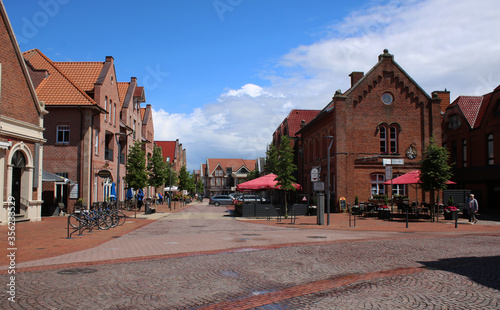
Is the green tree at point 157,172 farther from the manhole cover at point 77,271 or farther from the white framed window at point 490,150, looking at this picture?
the manhole cover at point 77,271

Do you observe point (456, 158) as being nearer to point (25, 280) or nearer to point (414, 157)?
point (414, 157)

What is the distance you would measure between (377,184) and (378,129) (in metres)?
4.61

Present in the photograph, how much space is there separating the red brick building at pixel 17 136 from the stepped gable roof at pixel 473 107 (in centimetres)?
3527

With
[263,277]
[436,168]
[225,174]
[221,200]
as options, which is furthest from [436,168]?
[225,174]

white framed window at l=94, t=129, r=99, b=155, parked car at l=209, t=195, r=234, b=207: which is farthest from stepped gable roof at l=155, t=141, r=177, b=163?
white framed window at l=94, t=129, r=99, b=155

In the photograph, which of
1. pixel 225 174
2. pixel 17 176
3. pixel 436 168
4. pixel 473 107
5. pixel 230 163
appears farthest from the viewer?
pixel 230 163

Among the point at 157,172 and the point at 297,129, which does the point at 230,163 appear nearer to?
the point at 297,129

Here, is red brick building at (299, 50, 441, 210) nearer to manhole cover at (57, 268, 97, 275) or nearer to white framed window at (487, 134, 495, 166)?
white framed window at (487, 134, 495, 166)

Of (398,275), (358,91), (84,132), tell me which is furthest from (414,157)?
(398,275)

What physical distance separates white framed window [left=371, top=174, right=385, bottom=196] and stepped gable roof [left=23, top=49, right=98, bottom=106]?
73.7 ft

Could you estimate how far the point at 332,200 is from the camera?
35.6 meters

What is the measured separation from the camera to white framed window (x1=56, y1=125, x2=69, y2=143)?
3015 centimetres

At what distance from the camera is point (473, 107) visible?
40656mm

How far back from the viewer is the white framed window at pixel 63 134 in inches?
1187
